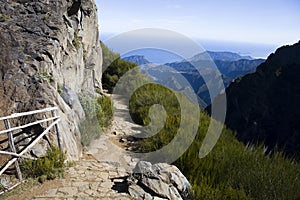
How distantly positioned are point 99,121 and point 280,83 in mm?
38220

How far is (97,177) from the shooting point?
4219 millimetres

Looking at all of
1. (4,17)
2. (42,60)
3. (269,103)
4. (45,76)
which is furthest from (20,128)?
(269,103)

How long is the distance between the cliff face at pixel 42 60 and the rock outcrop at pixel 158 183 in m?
1.55

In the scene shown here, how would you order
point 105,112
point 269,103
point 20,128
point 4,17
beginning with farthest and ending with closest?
point 269,103, point 105,112, point 4,17, point 20,128

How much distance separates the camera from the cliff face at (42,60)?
4.66 m

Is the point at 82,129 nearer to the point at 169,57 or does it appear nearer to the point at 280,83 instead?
the point at 169,57

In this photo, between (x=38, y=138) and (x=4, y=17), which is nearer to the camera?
(x=38, y=138)

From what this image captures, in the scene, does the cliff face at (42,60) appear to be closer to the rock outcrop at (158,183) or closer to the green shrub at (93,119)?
the green shrub at (93,119)

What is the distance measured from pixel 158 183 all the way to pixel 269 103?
37985 millimetres

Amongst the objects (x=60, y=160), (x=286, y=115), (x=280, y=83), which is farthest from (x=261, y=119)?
(x=60, y=160)

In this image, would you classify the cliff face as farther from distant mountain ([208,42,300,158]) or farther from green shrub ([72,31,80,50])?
distant mountain ([208,42,300,158])

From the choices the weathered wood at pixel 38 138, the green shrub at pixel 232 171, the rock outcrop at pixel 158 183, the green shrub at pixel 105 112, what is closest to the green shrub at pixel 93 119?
the green shrub at pixel 105 112

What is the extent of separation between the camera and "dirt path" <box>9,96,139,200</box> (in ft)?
11.9

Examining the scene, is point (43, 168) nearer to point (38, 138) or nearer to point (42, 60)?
point (38, 138)
